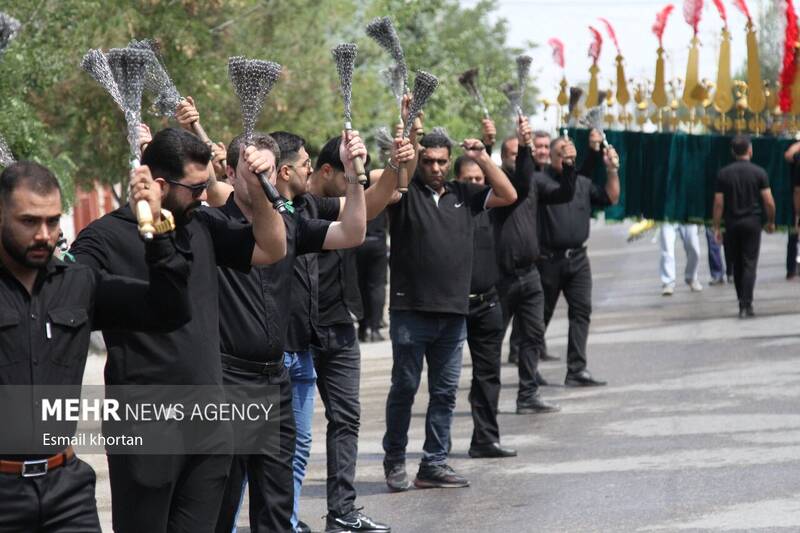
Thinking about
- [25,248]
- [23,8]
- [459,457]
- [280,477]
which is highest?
[23,8]

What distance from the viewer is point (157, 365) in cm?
581

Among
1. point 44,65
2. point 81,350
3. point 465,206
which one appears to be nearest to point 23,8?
point 44,65

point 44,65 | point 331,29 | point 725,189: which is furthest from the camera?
point 331,29

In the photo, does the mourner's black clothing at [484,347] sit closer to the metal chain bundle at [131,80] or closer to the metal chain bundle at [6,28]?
the metal chain bundle at [6,28]

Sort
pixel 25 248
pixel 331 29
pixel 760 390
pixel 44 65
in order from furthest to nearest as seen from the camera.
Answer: pixel 331 29 → pixel 760 390 → pixel 44 65 → pixel 25 248

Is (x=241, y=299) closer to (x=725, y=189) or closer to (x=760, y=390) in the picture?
(x=760, y=390)

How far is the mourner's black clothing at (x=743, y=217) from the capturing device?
19.5 meters

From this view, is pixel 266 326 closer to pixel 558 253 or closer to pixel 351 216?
pixel 351 216

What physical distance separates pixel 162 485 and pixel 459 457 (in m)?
5.47

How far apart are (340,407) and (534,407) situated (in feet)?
14.3

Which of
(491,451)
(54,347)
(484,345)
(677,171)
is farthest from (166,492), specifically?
(677,171)

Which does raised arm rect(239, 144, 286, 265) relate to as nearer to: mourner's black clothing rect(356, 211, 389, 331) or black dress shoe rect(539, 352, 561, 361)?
black dress shoe rect(539, 352, 561, 361)

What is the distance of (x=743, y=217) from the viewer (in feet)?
64.9

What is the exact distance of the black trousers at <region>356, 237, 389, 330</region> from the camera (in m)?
18.2
